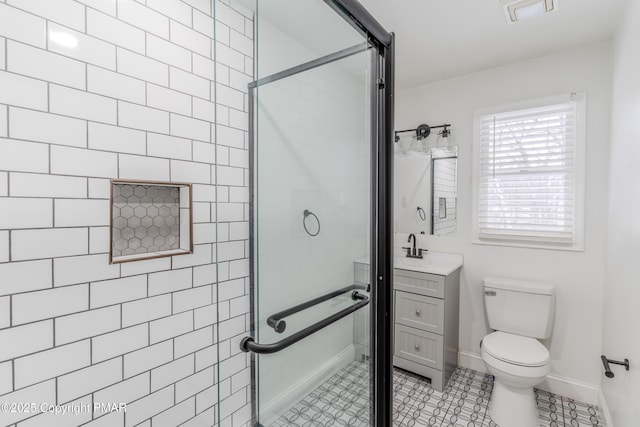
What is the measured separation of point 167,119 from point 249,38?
0.68 meters

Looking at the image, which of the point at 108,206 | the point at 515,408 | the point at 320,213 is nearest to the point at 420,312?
the point at 515,408

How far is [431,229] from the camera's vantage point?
2703 mm

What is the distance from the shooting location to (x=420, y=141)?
2734mm

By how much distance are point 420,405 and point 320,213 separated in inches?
66.1

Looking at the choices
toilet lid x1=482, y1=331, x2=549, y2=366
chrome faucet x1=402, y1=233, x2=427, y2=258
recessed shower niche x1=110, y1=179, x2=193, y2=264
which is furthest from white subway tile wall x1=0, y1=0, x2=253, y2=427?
chrome faucet x1=402, y1=233, x2=427, y2=258

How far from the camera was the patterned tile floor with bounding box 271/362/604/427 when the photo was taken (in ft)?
3.83

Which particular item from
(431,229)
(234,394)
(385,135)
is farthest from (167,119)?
(431,229)

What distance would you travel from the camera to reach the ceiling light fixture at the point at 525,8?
63.2 inches

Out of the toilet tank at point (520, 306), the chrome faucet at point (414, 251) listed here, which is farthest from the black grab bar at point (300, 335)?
the chrome faucet at point (414, 251)

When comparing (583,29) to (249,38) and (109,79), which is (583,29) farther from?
(109,79)

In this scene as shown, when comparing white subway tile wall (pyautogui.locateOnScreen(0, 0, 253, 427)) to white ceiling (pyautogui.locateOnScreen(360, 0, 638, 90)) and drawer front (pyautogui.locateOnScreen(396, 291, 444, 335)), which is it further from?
drawer front (pyautogui.locateOnScreen(396, 291, 444, 335))

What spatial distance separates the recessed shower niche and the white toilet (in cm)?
189

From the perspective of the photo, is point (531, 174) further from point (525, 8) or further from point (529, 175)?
point (525, 8)

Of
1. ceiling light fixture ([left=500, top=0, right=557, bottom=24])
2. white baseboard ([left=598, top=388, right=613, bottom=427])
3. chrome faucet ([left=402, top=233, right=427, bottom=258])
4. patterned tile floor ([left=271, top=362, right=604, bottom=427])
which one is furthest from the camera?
chrome faucet ([left=402, top=233, right=427, bottom=258])
